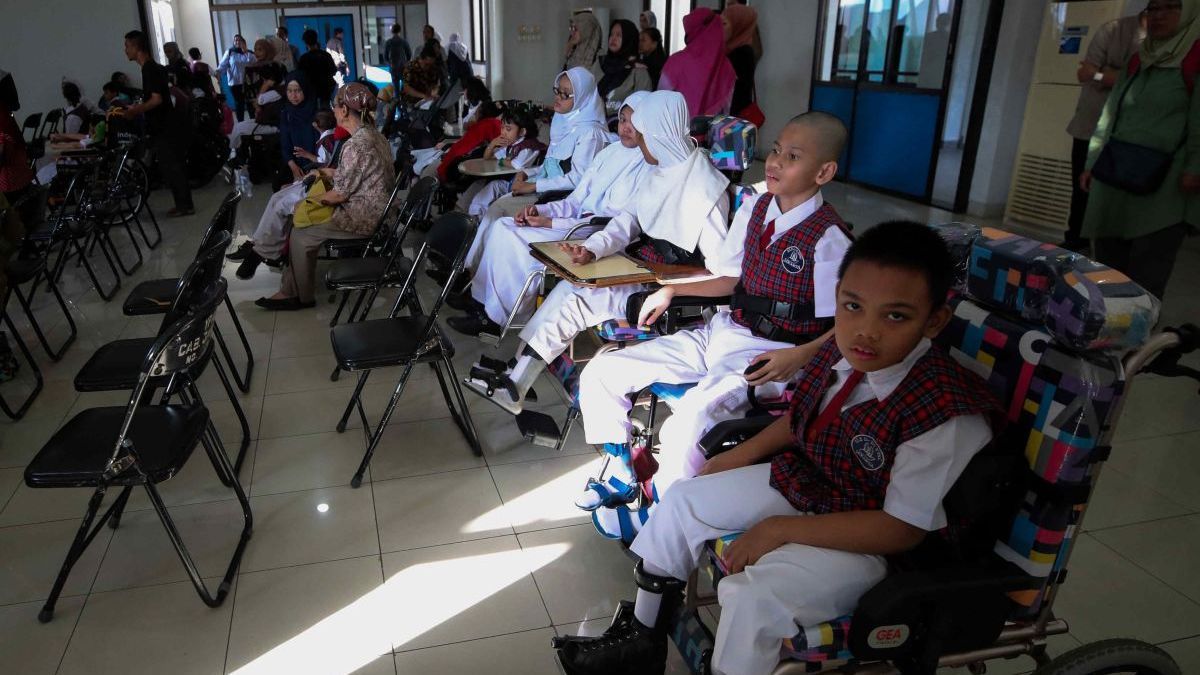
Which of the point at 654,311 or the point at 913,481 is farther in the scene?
the point at 654,311

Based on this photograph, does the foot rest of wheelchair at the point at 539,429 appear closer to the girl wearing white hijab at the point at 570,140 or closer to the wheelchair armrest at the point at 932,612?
the girl wearing white hijab at the point at 570,140

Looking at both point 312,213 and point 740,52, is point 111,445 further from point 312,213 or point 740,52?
point 740,52

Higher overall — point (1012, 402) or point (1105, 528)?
point (1012, 402)

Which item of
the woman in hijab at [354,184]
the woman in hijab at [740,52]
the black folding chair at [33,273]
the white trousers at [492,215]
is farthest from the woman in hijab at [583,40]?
the black folding chair at [33,273]

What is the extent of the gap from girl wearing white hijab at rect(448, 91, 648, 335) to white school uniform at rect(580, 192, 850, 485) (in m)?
1.08

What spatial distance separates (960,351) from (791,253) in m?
0.71

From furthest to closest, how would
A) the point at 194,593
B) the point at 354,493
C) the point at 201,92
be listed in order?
the point at 201,92, the point at 354,493, the point at 194,593

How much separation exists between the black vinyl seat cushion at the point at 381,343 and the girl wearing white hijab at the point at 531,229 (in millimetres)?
690

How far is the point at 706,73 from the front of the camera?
5449 mm

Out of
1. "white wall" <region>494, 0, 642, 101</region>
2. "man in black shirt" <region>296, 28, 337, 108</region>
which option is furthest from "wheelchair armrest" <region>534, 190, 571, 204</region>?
"white wall" <region>494, 0, 642, 101</region>

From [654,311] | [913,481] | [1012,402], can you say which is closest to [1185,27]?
[654,311]

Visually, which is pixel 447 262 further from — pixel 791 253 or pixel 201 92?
pixel 201 92

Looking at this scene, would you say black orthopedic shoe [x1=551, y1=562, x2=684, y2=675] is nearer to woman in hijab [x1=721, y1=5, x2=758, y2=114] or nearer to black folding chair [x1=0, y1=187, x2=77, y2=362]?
black folding chair [x1=0, y1=187, x2=77, y2=362]

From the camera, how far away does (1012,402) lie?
1403 mm
